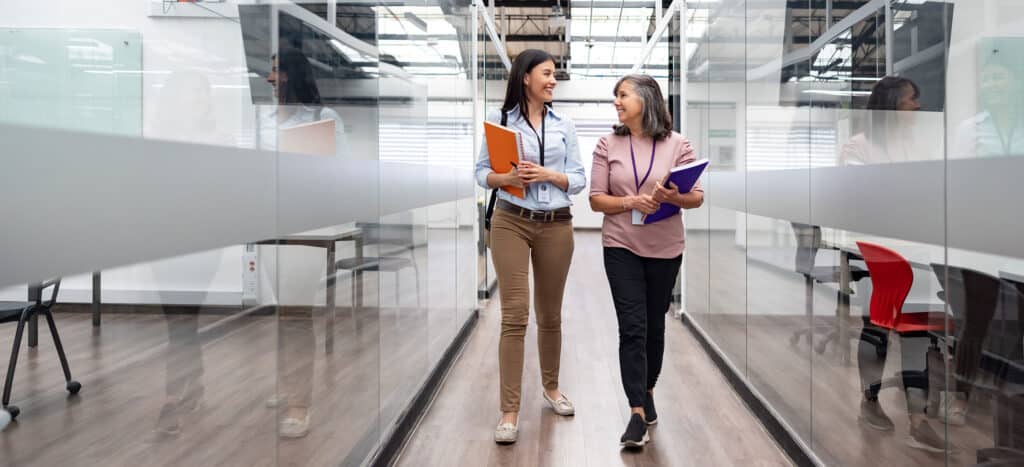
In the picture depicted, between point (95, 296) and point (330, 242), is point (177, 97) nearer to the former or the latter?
point (95, 296)

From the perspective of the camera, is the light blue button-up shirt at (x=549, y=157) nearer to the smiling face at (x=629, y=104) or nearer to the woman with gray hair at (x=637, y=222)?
the woman with gray hair at (x=637, y=222)

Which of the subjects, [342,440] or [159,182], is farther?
[342,440]

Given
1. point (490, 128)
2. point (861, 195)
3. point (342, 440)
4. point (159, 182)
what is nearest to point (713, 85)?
point (490, 128)

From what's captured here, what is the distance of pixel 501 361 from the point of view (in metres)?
3.24

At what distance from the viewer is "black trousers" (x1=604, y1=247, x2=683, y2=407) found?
303cm

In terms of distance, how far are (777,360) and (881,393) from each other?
113 centimetres

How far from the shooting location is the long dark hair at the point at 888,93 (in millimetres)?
1971

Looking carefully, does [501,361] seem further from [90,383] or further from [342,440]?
[90,383]

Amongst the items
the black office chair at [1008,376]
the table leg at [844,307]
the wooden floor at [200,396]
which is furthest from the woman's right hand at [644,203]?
the black office chair at [1008,376]

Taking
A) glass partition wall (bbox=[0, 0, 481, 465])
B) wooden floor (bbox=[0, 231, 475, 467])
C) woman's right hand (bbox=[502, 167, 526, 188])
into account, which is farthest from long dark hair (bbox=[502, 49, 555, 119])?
wooden floor (bbox=[0, 231, 475, 467])

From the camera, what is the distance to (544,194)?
3.15 meters

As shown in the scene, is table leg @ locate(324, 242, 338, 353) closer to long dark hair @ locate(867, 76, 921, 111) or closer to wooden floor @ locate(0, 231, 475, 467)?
wooden floor @ locate(0, 231, 475, 467)

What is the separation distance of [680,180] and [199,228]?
1.88m

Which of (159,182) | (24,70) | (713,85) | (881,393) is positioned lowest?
(881,393)
